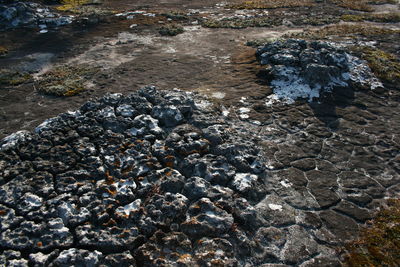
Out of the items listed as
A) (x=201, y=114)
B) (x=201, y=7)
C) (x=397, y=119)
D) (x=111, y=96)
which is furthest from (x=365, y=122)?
(x=201, y=7)

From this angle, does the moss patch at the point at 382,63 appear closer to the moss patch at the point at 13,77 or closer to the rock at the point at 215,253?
the rock at the point at 215,253

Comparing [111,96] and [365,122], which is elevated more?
[111,96]

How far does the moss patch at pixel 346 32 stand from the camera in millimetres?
20480

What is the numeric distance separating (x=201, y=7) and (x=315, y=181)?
25.0 m

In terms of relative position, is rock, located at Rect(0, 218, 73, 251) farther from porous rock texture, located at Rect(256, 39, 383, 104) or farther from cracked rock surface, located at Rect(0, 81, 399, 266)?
porous rock texture, located at Rect(256, 39, 383, 104)

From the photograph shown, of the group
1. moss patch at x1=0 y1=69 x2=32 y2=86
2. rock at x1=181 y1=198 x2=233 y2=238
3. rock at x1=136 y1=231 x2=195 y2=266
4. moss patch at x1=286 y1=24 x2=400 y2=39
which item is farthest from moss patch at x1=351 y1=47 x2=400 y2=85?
moss patch at x1=0 y1=69 x2=32 y2=86

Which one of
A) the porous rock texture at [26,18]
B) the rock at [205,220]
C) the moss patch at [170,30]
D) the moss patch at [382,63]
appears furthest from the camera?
the porous rock texture at [26,18]

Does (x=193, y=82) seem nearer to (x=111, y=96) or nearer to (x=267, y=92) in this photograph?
(x=267, y=92)

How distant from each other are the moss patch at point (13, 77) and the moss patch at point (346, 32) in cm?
1616

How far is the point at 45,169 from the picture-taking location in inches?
317

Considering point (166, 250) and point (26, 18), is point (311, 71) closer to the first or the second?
point (166, 250)

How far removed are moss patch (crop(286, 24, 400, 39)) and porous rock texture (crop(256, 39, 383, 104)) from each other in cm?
562

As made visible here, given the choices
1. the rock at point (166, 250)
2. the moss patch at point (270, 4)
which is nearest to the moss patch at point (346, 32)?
the moss patch at point (270, 4)

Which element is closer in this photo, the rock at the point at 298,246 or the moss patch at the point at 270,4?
the rock at the point at 298,246
